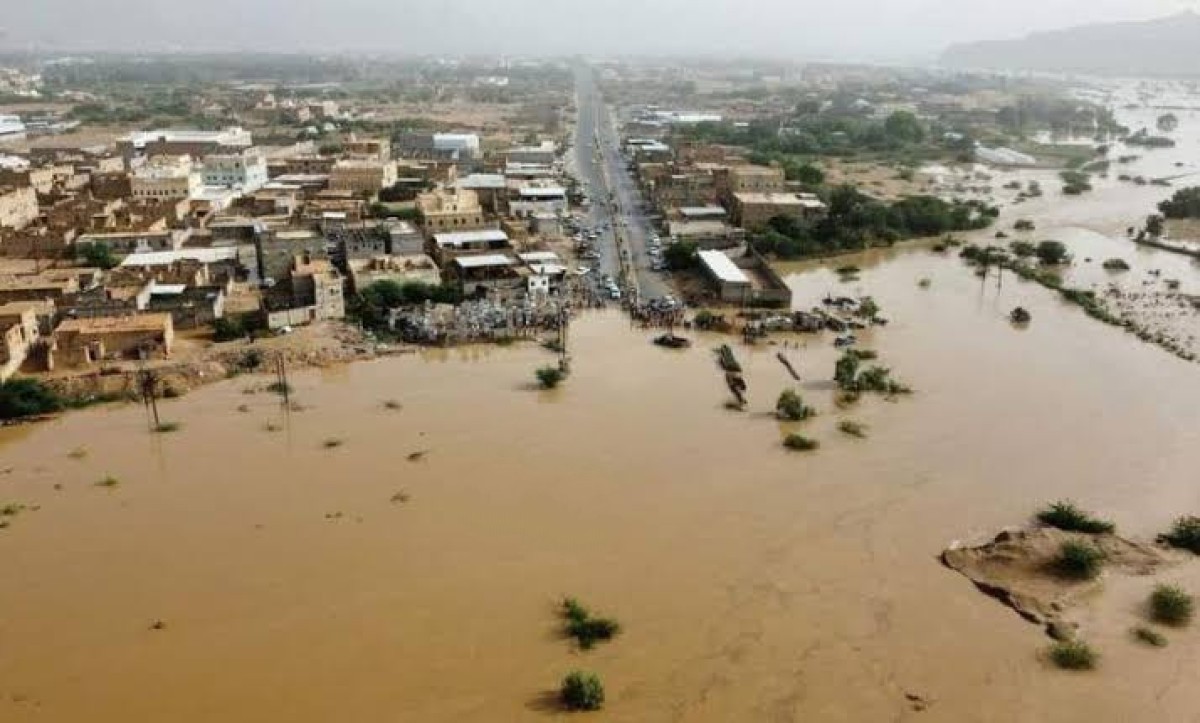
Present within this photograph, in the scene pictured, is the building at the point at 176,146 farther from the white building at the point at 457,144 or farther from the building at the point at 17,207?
the building at the point at 17,207

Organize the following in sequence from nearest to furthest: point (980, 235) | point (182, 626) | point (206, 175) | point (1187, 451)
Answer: point (182, 626) < point (1187, 451) < point (980, 235) < point (206, 175)

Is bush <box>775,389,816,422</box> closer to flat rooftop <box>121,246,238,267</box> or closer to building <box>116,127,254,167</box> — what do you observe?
flat rooftop <box>121,246,238,267</box>

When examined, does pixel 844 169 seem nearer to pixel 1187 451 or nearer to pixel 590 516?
pixel 1187 451

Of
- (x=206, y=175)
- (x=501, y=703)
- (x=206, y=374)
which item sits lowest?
(x=501, y=703)

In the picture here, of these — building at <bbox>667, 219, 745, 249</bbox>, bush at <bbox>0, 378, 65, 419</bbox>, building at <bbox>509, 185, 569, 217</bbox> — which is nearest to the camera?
bush at <bbox>0, 378, 65, 419</bbox>

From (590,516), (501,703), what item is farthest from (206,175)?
(501,703)

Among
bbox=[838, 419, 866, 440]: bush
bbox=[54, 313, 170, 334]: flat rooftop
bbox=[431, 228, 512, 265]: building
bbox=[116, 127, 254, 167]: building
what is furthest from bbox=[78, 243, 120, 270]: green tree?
bbox=[116, 127, 254, 167]: building
